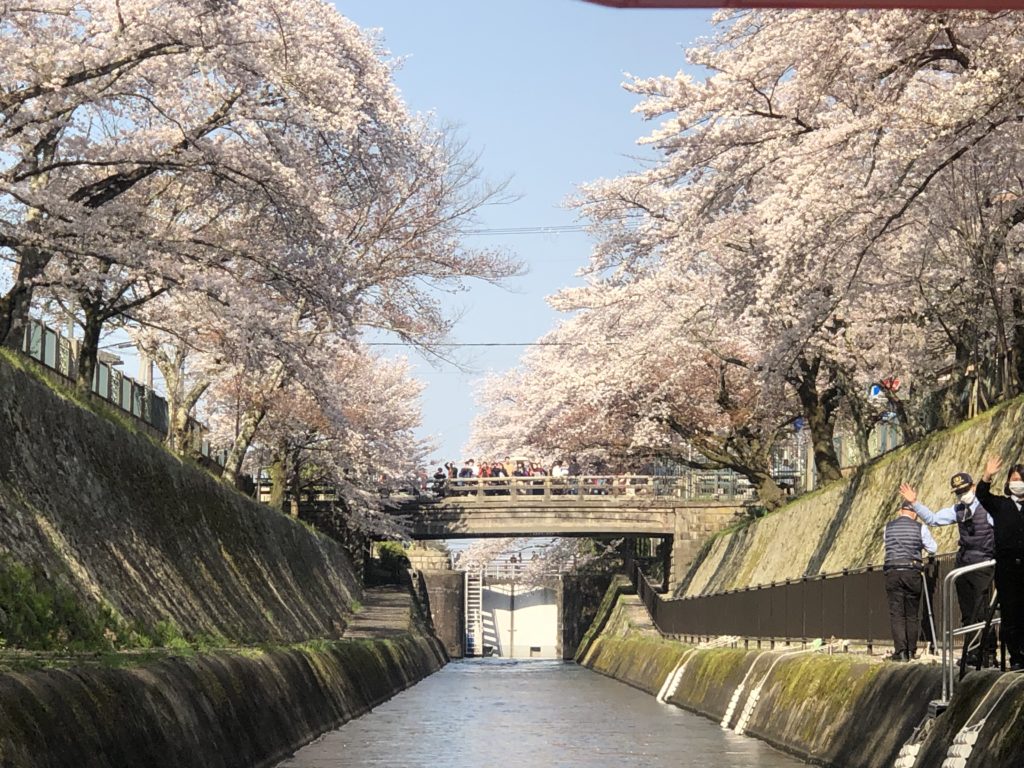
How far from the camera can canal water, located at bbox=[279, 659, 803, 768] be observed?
45.0ft

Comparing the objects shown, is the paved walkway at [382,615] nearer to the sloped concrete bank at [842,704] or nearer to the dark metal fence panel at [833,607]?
the sloped concrete bank at [842,704]

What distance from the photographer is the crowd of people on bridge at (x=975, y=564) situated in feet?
28.8

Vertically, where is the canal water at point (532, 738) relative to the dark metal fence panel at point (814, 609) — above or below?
below

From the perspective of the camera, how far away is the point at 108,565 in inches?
714

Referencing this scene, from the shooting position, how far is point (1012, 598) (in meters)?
8.79

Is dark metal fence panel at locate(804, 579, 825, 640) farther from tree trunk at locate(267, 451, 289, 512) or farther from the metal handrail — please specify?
tree trunk at locate(267, 451, 289, 512)

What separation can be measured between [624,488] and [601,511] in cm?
188

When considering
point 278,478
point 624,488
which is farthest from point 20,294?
point 624,488

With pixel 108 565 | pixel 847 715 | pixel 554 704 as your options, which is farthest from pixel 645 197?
pixel 847 715

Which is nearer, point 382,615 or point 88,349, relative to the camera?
point 88,349

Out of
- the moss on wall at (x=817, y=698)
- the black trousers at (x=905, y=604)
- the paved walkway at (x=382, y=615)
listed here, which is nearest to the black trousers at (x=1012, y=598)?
the moss on wall at (x=817, y=698)

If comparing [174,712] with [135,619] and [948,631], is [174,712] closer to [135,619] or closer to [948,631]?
[948,631]

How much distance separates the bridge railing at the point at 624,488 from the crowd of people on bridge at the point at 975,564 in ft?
152

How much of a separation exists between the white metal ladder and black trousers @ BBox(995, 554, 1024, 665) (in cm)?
7881
